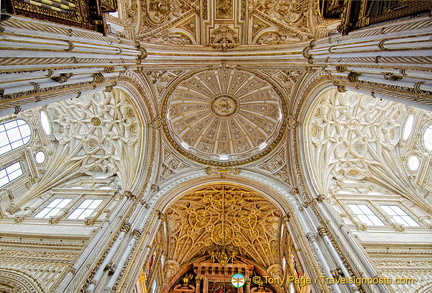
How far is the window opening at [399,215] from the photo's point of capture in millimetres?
13621

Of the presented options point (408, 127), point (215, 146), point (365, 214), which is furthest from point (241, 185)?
point (408, 127)

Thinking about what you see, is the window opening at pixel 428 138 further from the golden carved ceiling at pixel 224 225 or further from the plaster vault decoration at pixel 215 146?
the golden carved ceiling at pixel 224 225

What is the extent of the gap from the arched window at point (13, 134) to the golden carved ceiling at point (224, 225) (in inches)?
418

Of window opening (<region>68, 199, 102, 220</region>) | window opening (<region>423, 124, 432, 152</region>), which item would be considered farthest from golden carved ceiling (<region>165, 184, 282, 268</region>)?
window opening (<region>423, 124, 432, 152</region>)

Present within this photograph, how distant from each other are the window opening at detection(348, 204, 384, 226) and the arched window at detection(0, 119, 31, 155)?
21.3 m

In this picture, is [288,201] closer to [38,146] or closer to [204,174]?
[204,174]

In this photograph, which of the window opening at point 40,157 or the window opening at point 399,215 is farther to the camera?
the window opening at point 40,157

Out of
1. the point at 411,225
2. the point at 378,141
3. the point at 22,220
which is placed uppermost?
the point at 378,141

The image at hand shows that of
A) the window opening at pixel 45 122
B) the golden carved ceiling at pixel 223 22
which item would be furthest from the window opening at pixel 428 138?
the window opening at pixel 45 122

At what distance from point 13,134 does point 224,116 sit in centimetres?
1521

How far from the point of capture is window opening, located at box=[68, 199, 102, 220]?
14.2m

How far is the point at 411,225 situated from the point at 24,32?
18.5 m

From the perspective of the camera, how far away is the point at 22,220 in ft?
43.5

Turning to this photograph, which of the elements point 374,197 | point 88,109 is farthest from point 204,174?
point 374,197
